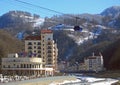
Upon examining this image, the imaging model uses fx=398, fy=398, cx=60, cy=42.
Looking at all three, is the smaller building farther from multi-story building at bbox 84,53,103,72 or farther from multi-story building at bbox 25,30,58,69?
multi-story building at bbox 84,53,103,72

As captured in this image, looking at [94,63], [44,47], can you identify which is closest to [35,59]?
[44,47]

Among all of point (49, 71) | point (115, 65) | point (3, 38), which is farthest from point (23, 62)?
point (3, 38)

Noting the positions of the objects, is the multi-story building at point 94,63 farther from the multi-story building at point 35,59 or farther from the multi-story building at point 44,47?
the multi-story building at point 35,59

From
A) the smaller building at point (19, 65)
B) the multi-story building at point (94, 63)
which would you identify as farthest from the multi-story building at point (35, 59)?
the multi-story building at point (94, 63)

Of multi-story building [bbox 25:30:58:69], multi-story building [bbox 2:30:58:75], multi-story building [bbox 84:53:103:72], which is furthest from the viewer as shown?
multi-story building [bbox 84:53:103:72]

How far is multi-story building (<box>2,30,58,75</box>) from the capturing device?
252ft

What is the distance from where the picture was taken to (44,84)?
161ft

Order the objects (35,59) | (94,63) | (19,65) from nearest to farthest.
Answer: (19,65) < (35,59) < (94,63)

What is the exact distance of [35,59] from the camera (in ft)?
261

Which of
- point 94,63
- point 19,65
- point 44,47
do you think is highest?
point 44,47

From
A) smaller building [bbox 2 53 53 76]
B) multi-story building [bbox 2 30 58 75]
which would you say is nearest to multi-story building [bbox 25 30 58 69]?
multi-story building [bbox 2 30 58 75]

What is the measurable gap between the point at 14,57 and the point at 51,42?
14.8 m

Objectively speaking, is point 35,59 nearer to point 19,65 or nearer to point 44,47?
point 19,65

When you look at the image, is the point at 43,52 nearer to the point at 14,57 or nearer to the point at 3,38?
the point at 14,57
